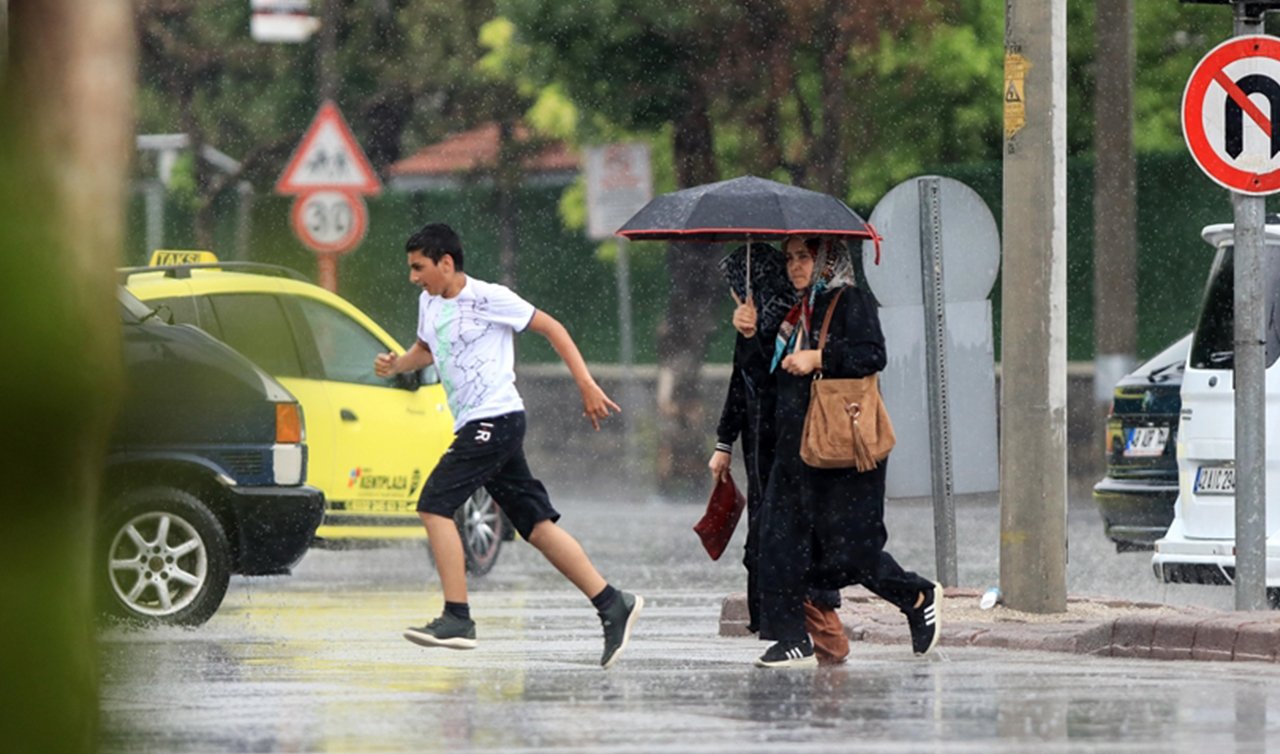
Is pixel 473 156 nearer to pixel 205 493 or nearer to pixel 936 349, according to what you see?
pixel 205 493

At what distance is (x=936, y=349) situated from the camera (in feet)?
39.7

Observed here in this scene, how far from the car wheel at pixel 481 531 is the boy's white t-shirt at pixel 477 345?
5.31 meters

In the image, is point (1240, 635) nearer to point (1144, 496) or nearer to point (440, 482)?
point (440, 482)

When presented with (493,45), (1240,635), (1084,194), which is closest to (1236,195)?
(1240,635)

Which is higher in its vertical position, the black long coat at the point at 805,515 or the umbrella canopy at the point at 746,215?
the umbrella canopy at the point at 746,215

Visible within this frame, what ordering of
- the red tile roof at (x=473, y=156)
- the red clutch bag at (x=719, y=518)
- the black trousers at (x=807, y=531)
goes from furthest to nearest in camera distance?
the red tile roof at (x=473, y=156) < the red clutch bag at (x=719, y=518) < the black trousers at (x=807, y=531)

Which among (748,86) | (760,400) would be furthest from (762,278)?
(748,86)

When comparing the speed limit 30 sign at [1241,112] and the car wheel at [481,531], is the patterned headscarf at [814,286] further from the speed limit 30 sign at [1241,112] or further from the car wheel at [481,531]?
the car wheel at [481,531]

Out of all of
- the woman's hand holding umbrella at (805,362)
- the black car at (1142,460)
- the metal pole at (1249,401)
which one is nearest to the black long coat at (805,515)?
the woman's hand holding umbrella at (805,362)

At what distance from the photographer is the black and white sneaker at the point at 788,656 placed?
32.0 feet

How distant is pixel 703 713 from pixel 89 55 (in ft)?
18.7

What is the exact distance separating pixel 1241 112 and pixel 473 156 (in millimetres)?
25605

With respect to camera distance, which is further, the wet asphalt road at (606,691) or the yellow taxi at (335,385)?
the yellow taxi at (335,385)

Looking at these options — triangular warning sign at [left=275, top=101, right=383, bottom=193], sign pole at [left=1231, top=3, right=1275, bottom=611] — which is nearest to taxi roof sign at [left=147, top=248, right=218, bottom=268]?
sign pole at [left=1231, top=3, right=1275, bottom=611]
